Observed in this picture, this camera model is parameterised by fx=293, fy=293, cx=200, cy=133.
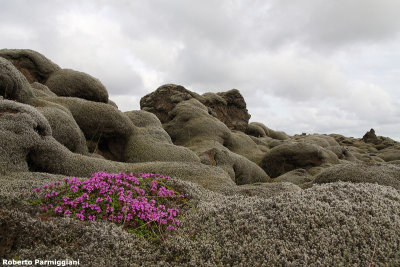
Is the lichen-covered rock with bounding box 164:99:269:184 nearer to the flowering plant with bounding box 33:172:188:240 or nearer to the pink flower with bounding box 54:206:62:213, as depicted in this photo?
the flowering plant with bounding box 33:172:188:240

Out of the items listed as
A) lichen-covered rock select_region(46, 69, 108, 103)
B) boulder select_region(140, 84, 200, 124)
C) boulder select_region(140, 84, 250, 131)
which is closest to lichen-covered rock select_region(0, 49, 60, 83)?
lichen-covered rock select_region(46, 69, 108, 103)

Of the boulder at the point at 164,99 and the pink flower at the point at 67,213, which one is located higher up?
the boulder at the point at 164,99

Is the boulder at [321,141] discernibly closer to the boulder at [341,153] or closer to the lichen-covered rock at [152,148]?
the boulder at [341,153]

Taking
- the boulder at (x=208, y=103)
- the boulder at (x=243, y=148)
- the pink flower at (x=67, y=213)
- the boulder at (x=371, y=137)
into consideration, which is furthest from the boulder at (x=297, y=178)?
the boulder at (x=371, y=137)

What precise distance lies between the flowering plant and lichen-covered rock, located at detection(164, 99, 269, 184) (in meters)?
12.4

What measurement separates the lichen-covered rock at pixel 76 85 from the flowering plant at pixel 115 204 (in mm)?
16559

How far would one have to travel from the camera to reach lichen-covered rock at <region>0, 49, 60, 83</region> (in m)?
22.4

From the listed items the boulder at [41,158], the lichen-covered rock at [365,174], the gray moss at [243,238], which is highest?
the boulder at [41,158]

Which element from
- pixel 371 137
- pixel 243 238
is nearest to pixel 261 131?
pixel 371 137

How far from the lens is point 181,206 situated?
848 cm

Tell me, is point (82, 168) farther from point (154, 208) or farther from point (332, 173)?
point (332, 173)

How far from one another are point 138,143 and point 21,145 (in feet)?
28.4

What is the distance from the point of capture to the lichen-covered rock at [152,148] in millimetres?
18594

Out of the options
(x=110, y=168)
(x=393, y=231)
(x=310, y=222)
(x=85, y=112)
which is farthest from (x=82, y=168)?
(x=393, y=231)
